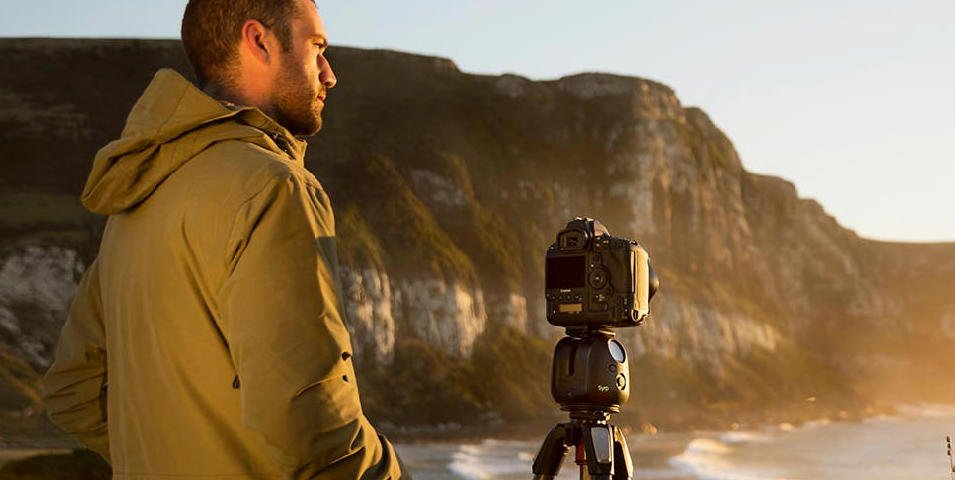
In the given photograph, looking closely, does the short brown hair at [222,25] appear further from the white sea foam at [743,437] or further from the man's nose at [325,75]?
the white sea foam at [743,437]

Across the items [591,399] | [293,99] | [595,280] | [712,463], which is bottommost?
[712,463]

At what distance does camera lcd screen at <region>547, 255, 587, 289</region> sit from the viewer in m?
4.41

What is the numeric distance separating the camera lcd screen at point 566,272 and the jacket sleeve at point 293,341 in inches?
88.5

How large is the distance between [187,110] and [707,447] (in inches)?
3200

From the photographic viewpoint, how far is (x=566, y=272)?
4473 mm

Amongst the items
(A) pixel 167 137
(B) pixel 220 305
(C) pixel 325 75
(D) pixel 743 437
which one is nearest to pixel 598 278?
(C) pixel 325 75

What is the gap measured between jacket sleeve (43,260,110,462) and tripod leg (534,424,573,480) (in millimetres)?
1840

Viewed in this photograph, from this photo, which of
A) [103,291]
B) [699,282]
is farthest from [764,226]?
[103,291]

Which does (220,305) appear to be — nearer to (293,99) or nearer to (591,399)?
(293,99)

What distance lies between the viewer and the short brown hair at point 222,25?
8.44 feet

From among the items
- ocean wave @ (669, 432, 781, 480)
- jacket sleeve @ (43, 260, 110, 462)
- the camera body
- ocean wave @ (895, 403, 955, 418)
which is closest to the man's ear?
jacket sleeve @ (43, 260, 110, 462)

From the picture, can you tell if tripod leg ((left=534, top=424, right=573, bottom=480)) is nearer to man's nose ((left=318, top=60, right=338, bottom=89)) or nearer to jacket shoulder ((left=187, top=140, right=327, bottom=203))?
man's nose ((left=318, top=60, right=338, bottom=89))

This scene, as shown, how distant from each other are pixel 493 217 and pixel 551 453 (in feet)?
319

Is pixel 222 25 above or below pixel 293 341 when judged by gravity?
above
